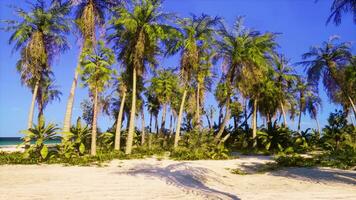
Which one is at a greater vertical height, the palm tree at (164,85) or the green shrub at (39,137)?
the palm tree at (164,85)

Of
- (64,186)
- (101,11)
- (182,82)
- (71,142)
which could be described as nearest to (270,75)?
(182,82)

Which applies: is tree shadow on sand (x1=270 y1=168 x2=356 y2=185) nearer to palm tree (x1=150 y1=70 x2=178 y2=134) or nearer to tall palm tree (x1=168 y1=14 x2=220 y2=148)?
tall palm tree (x1=168 y1=14 x2=220 y2=148)

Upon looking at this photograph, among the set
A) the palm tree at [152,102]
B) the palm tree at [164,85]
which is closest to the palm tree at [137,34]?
the palm tree at [164,85]

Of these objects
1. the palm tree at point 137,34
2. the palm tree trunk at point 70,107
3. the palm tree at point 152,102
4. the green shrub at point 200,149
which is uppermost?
the palm tree at point 137,34

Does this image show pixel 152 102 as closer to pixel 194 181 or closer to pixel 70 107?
pixel 70 107

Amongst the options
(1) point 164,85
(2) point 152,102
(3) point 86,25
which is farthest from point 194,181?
(2) point 152,102

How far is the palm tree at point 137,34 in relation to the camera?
75.6 feet

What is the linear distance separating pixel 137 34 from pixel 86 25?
3.72 metres

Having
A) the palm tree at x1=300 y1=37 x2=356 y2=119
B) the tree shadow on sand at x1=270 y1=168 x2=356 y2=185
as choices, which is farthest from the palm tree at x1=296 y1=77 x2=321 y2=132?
the tree shadow on sand at x1=270 y1=168 x2=356 y2=185

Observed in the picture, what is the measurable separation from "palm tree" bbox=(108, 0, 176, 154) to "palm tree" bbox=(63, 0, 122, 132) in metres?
1.18

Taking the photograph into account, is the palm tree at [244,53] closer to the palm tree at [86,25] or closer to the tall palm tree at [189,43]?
the tall palm tree at [189,43]

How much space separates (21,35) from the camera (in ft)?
81.7

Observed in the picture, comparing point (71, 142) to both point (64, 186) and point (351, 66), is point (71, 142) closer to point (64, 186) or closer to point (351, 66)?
point (64, 186)

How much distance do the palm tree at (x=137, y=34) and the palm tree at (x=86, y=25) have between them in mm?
1176
